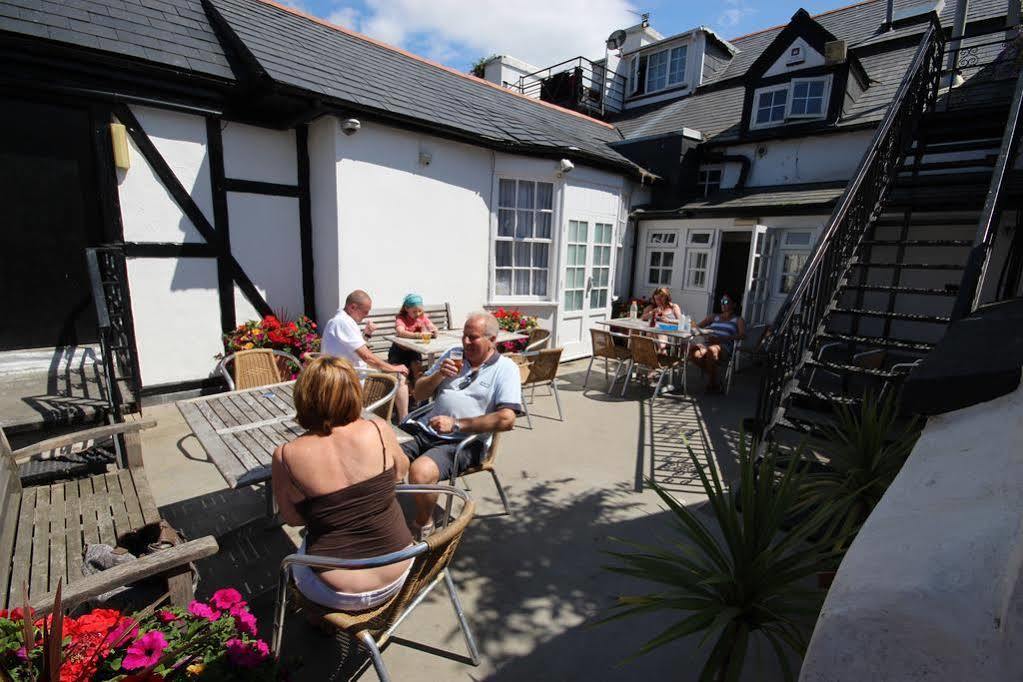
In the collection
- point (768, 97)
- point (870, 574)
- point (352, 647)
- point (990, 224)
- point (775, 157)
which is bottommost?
point (352, 647)

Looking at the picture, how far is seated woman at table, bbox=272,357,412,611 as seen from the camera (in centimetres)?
171

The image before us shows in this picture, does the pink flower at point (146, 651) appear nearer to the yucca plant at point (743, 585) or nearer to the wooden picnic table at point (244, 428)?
the wooden picnic table at point (244, 428)

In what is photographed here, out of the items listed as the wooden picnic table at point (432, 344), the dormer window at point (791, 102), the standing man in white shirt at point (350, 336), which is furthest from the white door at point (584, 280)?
the standing man in white shirt at point (350, 336)

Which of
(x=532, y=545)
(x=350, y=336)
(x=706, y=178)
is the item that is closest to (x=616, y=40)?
Answer: (x=706, y=178)

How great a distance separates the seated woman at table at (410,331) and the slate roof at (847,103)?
7032 mm

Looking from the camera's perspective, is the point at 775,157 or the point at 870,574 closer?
the point at 870,574

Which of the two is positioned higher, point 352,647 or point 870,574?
point 870,574

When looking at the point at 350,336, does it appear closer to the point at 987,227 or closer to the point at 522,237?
the point at 522,237

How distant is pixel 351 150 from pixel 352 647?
518 cm

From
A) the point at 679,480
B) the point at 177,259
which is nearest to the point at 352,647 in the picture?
the point at 679,480

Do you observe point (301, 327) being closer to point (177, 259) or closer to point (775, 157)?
point (177, 259)

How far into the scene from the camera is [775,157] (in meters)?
8.89

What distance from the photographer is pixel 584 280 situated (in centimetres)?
827

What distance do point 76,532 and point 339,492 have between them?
52.9 inches
